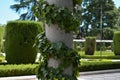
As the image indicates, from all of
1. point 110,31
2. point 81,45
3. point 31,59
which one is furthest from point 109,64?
point 110,31

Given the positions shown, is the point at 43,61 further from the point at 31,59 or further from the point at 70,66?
the point at 31,59

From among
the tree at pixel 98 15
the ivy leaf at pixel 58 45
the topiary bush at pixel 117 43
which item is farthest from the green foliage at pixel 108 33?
the ivy leaf at pixel 58 45

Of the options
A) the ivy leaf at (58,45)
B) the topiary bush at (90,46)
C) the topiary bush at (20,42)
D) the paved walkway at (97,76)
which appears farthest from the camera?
the topiary bush at (90,46)

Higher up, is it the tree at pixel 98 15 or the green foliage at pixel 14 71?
the green foliage at pixel 14 71

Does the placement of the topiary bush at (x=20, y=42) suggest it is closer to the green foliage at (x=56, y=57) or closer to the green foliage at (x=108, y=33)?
the green foliage at (x=56, y=57)

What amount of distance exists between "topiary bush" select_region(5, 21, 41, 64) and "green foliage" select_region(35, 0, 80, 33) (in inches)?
372

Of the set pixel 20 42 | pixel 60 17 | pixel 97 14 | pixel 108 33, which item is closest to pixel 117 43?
pixel 20 42

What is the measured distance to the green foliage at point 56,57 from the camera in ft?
8.26

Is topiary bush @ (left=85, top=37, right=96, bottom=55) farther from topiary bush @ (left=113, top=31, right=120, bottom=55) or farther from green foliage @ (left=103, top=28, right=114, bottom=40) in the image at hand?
green foliage @ (left=103, top=28, right=114, bottom=40)

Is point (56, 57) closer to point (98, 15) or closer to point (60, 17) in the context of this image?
point (60, 17)

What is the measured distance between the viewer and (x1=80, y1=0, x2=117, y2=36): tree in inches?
1907

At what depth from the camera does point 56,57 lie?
2.51 metres

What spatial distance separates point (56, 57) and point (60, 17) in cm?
35

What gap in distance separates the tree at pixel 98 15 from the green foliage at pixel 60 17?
149 feet
